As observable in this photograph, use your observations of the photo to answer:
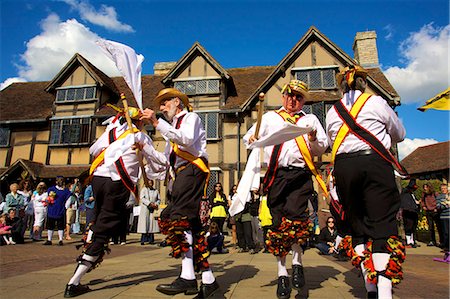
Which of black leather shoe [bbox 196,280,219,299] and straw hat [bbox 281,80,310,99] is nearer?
black leather shoe [bbox 196,280,219,299]

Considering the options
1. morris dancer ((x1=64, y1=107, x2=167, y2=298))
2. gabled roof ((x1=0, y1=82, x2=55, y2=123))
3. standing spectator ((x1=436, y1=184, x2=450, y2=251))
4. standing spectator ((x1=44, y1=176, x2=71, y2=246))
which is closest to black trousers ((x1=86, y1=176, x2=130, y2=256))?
morris dancer ((x1=64, y1=107, x2=167, y2=298))

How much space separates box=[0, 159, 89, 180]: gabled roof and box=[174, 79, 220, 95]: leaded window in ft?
19.5

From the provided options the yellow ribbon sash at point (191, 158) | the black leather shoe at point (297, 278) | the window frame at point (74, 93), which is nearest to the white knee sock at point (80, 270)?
the yellow ribbon sash at point (191, 158)

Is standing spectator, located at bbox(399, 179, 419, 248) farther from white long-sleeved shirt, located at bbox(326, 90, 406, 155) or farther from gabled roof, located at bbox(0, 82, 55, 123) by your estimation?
gabled roof, located at bbox(0, 82, 55, 123)

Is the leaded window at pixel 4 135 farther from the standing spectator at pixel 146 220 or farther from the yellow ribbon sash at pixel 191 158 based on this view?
the yellow ribbon sash at pixel 191 158

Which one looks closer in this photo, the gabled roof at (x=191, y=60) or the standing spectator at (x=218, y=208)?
the standing spectator at (x=218, y=208)

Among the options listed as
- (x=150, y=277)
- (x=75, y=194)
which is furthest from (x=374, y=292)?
(x=75, y=194)

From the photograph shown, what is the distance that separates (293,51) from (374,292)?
12.7m

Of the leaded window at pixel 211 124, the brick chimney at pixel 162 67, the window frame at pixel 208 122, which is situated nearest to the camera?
the window frame at pixel 208 122

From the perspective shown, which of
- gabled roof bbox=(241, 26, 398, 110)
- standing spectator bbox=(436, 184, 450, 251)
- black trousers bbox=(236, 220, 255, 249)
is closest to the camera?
black trousers bbox=(236, 220, 255, 249)

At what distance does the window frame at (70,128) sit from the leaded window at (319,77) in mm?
10271

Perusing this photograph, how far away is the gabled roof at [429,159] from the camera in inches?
838

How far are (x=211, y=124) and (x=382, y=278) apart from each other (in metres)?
11.8

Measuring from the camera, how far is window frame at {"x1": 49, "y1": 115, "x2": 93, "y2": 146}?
1441 cm
